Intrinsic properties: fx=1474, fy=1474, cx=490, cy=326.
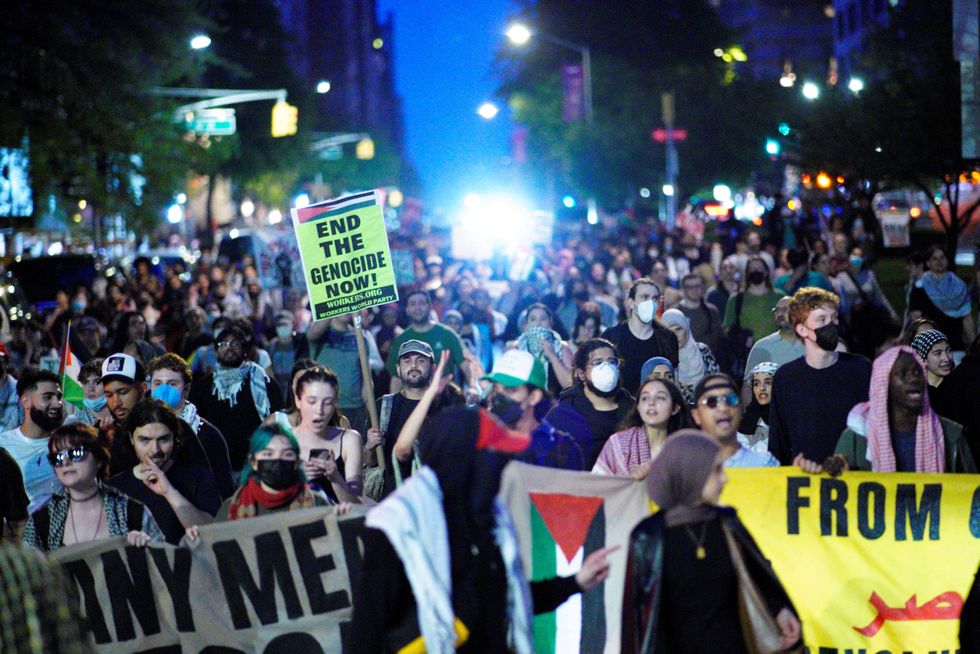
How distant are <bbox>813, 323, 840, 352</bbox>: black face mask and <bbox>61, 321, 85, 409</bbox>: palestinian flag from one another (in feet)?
17.0

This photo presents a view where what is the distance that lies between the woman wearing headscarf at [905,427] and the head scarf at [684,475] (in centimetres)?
172

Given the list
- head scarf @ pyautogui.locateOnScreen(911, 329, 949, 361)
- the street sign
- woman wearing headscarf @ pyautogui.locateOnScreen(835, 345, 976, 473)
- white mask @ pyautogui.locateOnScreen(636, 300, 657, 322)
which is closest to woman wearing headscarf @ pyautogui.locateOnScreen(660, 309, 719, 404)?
white mask @ pyautogui.locateOnScreen(636, 300, 657, 322)

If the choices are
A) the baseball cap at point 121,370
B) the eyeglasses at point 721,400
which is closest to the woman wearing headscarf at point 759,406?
the eyeglasses at point 721,400

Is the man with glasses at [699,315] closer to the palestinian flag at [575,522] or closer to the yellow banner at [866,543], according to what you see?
the yellow banner at [866,543]

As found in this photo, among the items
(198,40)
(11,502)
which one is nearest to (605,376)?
(11,502)

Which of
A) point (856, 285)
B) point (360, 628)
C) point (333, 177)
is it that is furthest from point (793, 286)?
point (333, 177)

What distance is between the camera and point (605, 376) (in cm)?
836

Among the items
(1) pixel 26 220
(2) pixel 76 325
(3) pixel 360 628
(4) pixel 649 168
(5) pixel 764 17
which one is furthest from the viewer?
(5) pixel 764 17

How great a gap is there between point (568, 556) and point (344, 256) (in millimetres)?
3473

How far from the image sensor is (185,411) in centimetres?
867

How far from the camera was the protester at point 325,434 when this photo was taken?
7.55m

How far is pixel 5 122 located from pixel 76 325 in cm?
1286

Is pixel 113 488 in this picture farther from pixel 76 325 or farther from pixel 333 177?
pixel 333 177

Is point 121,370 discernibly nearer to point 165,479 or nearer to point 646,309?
point 165,479
